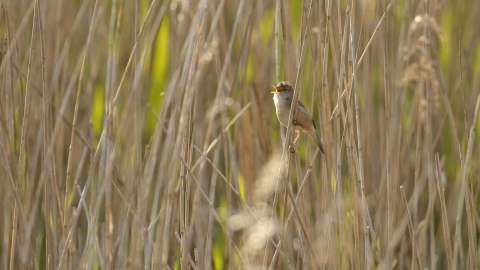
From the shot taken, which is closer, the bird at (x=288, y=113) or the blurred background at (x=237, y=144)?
the blurred background at (x=237, y=144)

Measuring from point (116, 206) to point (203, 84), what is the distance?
1.08 meters

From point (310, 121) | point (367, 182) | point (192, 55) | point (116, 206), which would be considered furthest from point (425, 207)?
point (192, 55)

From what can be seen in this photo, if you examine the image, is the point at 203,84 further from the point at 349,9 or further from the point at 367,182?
the point at 349,9

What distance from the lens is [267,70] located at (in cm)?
403

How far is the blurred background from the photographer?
100.0 inches

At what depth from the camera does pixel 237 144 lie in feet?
12.6

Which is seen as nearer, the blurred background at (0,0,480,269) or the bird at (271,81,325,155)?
the blurred background at (0,0,480,269)

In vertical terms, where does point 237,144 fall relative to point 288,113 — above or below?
below

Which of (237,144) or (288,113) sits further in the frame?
(237,144)

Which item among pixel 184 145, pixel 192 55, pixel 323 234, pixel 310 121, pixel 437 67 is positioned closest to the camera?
pixel 192 55

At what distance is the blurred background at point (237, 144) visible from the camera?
2539 millimetres

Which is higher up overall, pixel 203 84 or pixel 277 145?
pixel 203 84

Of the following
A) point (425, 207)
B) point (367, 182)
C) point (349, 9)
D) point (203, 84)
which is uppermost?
point (349, 9)

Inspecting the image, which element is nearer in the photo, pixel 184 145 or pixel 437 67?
pixel 184 145
